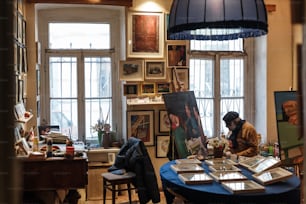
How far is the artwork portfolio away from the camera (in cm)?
307

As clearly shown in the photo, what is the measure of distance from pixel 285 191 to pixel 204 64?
245cm

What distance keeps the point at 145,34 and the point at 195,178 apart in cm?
205

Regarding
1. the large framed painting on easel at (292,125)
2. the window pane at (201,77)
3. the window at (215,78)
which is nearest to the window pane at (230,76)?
the window at (215,78)

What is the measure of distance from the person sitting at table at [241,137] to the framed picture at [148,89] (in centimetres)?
101

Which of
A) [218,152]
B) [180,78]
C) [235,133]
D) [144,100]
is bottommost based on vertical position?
[218,152]

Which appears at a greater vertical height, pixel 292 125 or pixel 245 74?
pixel 245 74

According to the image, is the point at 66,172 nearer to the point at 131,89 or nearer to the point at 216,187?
the point at 216,187

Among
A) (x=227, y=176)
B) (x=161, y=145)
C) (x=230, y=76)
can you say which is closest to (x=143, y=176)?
(x=161, y=145)

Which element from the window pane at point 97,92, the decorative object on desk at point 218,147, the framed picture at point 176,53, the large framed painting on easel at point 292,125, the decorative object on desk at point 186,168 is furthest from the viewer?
the window pane at point 97,92

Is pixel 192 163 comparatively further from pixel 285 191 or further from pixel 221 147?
pixel 285 191

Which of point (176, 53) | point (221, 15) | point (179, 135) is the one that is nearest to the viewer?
point (221, 15)

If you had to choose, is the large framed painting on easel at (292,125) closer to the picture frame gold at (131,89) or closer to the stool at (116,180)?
the stool at (116,180)

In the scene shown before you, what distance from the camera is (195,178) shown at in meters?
2.34

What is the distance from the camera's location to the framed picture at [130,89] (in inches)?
158
